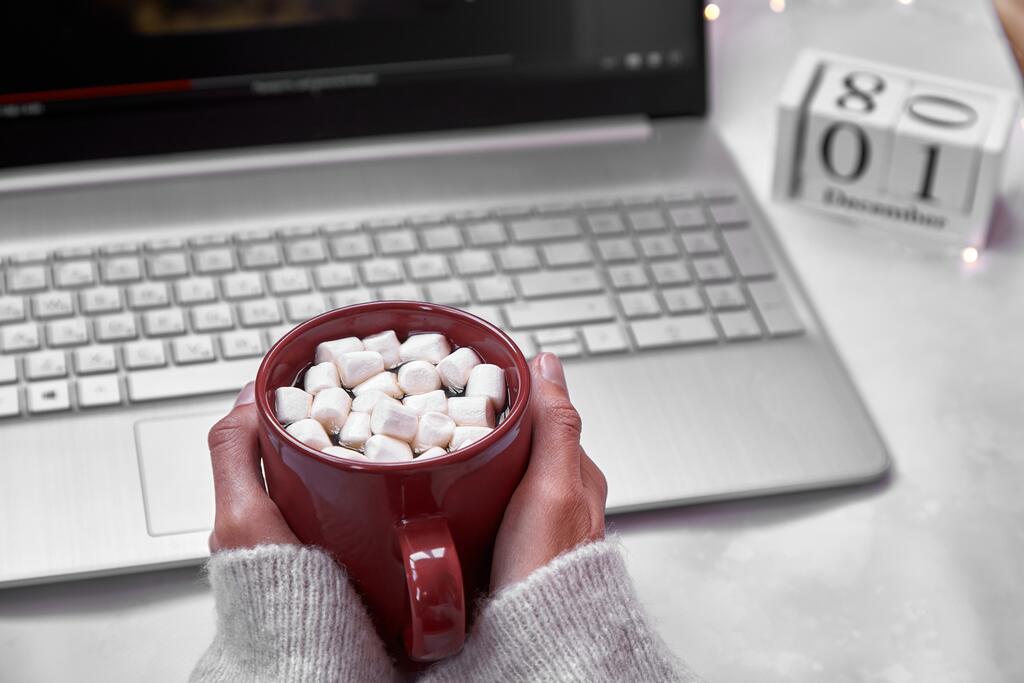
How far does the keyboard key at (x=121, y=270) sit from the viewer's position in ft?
2.31

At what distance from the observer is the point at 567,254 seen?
0.74 m

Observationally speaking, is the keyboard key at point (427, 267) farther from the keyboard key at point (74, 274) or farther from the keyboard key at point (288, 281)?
the keyboard key at point (74, 274)

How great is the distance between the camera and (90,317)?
674 mm

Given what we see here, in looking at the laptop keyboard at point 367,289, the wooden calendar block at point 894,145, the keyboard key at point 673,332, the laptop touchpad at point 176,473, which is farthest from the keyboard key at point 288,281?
the wooden calendar block at point 894,145

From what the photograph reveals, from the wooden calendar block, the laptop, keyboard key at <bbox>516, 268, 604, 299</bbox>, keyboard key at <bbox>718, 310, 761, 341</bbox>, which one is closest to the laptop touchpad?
the laptop

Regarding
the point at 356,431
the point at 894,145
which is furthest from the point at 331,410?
the point at 894,145

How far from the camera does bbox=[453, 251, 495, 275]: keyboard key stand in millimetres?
722

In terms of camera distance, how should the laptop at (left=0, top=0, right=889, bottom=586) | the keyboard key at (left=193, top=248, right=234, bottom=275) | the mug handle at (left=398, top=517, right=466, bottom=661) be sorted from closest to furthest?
the mug handle at (left=398, top=517, right=466, bottom=661)
the laptop at (left=0, top=0, right=889, bottom=586)
the keyboard key at (left=193, top=248, right=234, bottom=275)

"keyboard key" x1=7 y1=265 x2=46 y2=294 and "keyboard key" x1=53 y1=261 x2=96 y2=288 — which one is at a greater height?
"keyboard key" x1=7 y1=265 x2=46 y2=294

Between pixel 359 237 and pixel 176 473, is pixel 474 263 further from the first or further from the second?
pixel 176 473

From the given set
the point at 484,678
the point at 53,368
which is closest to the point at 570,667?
the point at 484,678

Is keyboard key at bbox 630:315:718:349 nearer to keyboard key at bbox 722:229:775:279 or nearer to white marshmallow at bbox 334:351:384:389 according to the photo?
keyboard key at bbox 722:229:775:279

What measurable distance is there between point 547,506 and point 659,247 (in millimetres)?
332

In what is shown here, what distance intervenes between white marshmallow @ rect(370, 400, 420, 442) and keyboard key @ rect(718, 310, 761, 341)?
313mm
